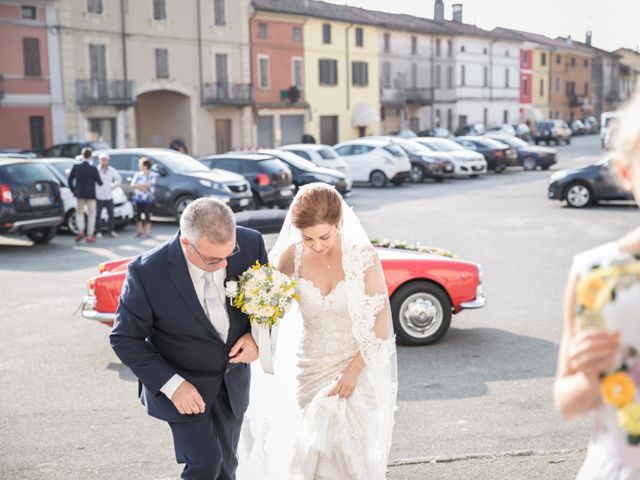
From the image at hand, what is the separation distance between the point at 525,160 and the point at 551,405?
30.9m

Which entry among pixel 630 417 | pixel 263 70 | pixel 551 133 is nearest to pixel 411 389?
pixel 630 417

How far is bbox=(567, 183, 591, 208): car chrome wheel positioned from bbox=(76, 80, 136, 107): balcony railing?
24421mm

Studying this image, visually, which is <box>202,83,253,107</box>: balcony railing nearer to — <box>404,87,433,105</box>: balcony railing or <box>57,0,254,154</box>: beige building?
<box>57,0,254,154</box>: beige building

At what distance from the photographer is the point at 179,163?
19688mm

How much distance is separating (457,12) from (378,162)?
51.5 metres

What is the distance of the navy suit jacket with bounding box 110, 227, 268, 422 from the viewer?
395cm

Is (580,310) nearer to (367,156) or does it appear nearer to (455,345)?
(455,345)

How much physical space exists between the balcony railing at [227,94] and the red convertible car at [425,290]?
37.5 meters

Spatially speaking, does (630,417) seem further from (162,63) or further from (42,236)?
(162,63)

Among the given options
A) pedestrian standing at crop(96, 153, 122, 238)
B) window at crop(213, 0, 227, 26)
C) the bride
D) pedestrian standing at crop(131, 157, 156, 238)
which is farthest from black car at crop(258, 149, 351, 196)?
window at crop(213, 0, 227, 26)

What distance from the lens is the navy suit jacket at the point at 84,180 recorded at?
15922mm

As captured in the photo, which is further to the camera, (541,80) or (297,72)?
(541,80)

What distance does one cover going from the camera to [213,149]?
4603 centimetres

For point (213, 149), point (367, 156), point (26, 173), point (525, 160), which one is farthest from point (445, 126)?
point (26, 173)
